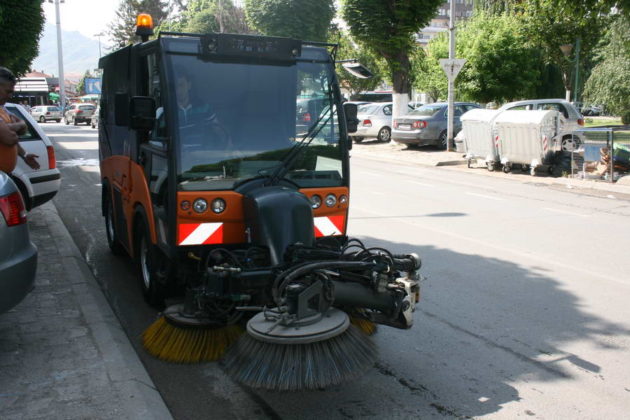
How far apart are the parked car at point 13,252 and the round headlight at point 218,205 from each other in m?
1.40

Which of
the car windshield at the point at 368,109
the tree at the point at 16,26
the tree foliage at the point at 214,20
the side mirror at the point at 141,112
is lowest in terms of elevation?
the side mirror at the point at 141,112

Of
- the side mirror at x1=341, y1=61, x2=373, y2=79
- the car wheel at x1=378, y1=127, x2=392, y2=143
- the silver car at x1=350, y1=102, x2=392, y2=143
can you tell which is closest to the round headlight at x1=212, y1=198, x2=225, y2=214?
the side mirror at x1=341, y1=61, x2=373, y2=79

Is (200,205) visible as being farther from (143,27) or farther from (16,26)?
(16,26)

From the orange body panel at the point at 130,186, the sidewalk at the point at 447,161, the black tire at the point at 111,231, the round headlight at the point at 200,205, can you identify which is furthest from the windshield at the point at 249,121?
the sidewalk at the point at 447,161

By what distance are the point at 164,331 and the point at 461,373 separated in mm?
2213

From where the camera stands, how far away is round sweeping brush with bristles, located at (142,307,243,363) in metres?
4.68

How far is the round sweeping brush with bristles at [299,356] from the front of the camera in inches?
136

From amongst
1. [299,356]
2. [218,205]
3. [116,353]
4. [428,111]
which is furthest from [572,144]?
[299,356]

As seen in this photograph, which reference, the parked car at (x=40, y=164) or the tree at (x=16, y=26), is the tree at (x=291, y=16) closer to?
the tree at (x=16, y=26)

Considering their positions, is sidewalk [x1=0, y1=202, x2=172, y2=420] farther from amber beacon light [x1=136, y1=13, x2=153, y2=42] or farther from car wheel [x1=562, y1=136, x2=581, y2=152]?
car wheel [x1=562, y1=136, x2=581, y2=152]

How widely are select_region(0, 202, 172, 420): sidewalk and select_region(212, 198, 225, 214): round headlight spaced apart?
1.22 metres

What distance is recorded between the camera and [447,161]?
19.1m

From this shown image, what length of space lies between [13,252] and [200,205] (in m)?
1.36

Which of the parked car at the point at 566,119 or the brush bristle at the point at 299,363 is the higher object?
the parked car at the point at 566,119
